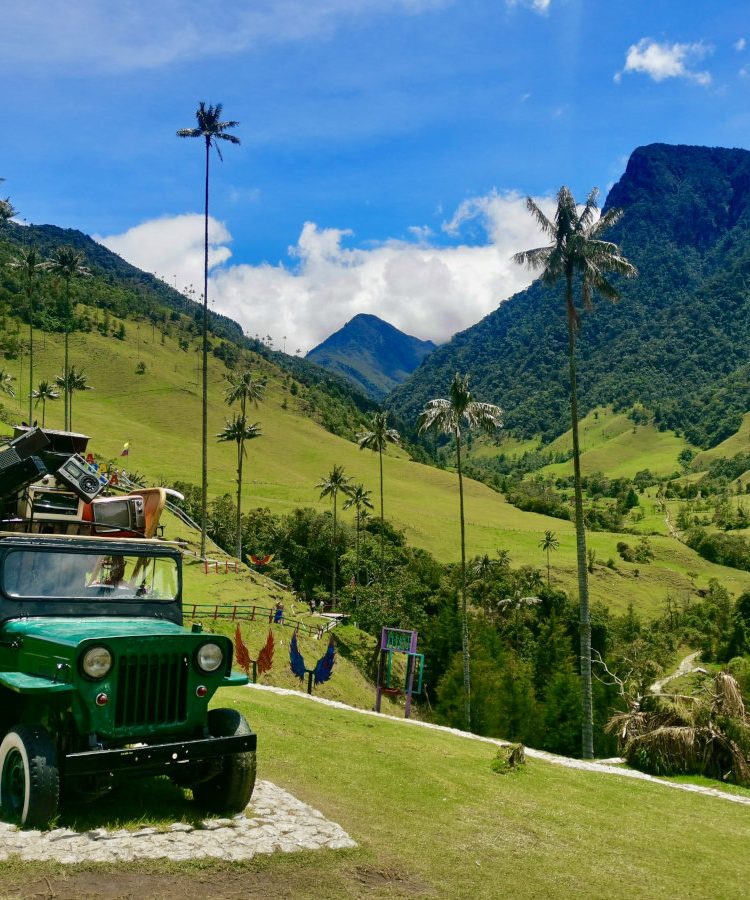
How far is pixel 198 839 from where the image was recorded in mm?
8617

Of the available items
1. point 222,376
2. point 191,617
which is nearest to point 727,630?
point 191,617

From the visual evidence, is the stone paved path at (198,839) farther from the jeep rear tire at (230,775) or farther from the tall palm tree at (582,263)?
the tall palm tree at (582,263)

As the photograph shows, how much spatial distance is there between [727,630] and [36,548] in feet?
350

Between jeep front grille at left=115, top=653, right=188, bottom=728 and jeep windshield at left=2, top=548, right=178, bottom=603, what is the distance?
182 centimetres

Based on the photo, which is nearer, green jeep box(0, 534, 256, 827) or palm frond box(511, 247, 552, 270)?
green jeep box(0, 534, 256, 827)

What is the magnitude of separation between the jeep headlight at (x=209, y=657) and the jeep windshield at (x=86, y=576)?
1.80 m

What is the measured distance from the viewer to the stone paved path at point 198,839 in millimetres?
7934

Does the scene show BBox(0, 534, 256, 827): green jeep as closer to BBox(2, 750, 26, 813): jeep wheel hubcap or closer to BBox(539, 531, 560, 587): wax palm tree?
BBox(2, 750, 26, 813): jeep wheel hubcap

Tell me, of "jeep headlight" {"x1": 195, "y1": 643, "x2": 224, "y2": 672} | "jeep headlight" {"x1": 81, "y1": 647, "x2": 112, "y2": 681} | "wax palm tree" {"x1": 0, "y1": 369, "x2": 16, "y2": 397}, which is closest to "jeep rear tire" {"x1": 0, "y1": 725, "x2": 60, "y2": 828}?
"jeep headlight" {"x1": 81, "y1": 647, "x2": 112, "y2": 681}

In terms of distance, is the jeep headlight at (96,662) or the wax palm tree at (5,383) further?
the wax palm tree at (5,383)

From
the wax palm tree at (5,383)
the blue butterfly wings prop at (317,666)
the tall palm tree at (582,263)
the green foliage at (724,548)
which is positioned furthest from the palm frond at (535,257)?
the green foliage at (724,548)

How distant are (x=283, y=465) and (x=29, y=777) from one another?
150 m

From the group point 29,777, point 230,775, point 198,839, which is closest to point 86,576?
point 29,777

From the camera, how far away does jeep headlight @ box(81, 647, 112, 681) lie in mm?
8281
